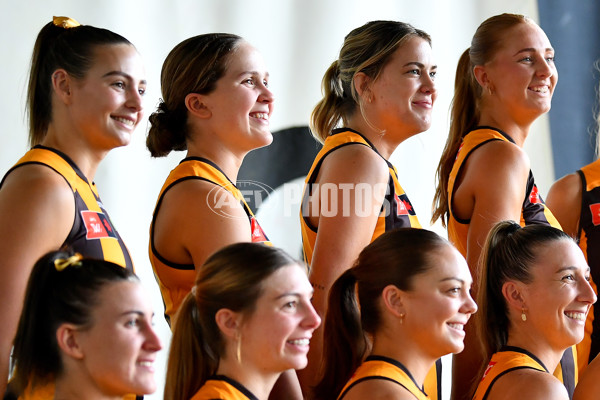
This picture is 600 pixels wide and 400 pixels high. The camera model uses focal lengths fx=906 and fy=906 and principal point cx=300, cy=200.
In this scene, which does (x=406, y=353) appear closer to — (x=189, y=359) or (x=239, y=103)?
(x=189, y=359)

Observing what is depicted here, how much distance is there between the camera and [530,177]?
7.62ft

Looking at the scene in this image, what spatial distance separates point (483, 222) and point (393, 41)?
49 cm

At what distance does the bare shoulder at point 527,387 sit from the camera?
1.76 metres

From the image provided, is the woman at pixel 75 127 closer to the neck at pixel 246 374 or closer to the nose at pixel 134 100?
the nose at pixel 134 100

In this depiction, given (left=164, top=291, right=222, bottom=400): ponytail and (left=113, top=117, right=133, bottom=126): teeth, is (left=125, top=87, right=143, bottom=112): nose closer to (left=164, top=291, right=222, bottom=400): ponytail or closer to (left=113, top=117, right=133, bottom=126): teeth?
(left=113, top=117, right=133, bottom=126): teeth

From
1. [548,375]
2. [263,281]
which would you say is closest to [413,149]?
[548,375]

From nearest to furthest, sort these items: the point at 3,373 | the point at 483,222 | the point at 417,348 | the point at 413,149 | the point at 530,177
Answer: the point at 3,373 < the point at 417,348 < the point at 483,222 < the point at 530,177 < the point at 413,149

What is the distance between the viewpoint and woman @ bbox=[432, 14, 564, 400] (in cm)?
218

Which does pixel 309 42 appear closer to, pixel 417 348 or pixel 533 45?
pixel 533 45

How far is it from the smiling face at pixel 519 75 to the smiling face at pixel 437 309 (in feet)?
2.53

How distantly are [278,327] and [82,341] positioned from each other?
1.11ft

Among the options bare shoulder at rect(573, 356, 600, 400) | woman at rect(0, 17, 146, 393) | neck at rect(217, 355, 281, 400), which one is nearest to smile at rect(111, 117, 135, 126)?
woman at rect(0, 17, 146, 393)

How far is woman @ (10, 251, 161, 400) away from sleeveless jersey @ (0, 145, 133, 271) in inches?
7.1

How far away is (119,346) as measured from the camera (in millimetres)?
1436
